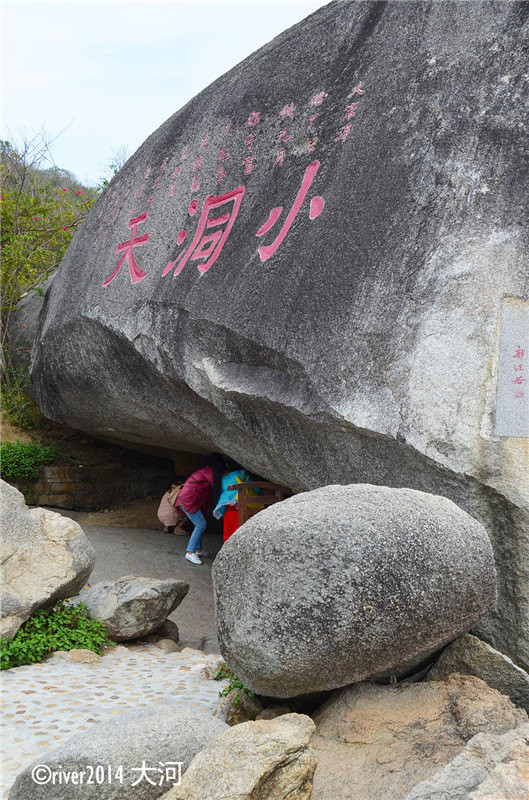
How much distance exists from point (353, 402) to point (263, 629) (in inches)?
62.4

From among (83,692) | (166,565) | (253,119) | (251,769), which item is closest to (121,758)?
(251,769)

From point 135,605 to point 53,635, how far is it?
2.15ft

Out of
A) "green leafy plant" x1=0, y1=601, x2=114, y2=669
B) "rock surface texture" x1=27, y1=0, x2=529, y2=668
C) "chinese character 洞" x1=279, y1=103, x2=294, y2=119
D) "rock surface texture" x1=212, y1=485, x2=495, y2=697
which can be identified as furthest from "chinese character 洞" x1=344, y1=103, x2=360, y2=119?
"green leafy plant" x1=0, y1=601, x2=114, y2=669

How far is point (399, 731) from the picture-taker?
8.44 ft

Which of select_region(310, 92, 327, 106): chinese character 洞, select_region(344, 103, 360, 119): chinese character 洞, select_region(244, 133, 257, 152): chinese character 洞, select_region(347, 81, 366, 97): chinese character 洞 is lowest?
select_region(344, 103, 360, 119): chinese character 洞

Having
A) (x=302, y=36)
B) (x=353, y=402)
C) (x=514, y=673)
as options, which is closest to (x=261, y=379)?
(x=353, y=402)

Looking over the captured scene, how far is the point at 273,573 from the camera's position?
8.41 feet

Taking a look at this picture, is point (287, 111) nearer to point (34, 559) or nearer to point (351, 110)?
point (351, 110)

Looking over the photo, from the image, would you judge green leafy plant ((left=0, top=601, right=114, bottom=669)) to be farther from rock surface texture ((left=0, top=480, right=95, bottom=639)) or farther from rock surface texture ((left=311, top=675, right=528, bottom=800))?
rock surface texture ((left=311, top=675, right=528, bottom=800))

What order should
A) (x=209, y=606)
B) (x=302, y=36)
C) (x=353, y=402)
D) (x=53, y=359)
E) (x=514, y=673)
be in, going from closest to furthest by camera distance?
(x=514, y=673) → (x=353, y=402) → (x=302, y=36) → (x=209, y=606) → (x=53, y=359)

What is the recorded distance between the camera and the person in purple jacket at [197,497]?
26.2 feet

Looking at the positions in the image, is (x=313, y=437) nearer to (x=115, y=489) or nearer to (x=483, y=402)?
(x=483, y=402)

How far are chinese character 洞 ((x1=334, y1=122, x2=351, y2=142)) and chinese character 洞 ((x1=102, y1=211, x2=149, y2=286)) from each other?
245 cm

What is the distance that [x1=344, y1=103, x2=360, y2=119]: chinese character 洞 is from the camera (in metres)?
4.60
